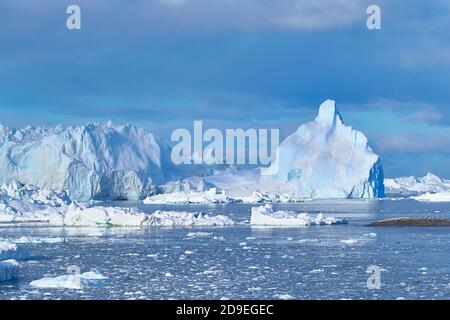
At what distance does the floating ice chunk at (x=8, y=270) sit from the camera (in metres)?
16.1

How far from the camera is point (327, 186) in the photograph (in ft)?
251

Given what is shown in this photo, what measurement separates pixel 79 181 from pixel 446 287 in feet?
192

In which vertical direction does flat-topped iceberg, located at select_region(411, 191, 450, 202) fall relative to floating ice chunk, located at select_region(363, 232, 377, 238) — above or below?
above

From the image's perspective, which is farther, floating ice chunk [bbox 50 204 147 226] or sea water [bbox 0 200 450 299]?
floating ice chunk [bbox 50 204 147 226]

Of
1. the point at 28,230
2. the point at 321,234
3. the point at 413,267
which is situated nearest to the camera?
the point at 413,267

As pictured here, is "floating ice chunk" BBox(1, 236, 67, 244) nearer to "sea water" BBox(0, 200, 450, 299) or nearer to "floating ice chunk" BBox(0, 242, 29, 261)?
"sea water" BBox(0, 200, 450, 299)

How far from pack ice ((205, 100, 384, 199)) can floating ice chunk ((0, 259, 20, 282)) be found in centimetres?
5952

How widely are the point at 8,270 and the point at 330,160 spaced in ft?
199

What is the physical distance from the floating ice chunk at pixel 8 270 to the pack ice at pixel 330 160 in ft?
195

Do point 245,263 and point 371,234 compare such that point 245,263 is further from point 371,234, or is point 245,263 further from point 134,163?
point 134,163

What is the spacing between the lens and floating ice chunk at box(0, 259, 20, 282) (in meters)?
16.1

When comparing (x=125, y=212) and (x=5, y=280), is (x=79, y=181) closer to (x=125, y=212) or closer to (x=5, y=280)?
(x=125, y=212)

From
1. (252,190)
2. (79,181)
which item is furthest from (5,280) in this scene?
(252,190)

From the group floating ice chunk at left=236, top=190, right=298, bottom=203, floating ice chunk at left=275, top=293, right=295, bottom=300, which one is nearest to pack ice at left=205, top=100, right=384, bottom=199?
floating ice chunk at left=236, top=190, right=298, bottom=203
